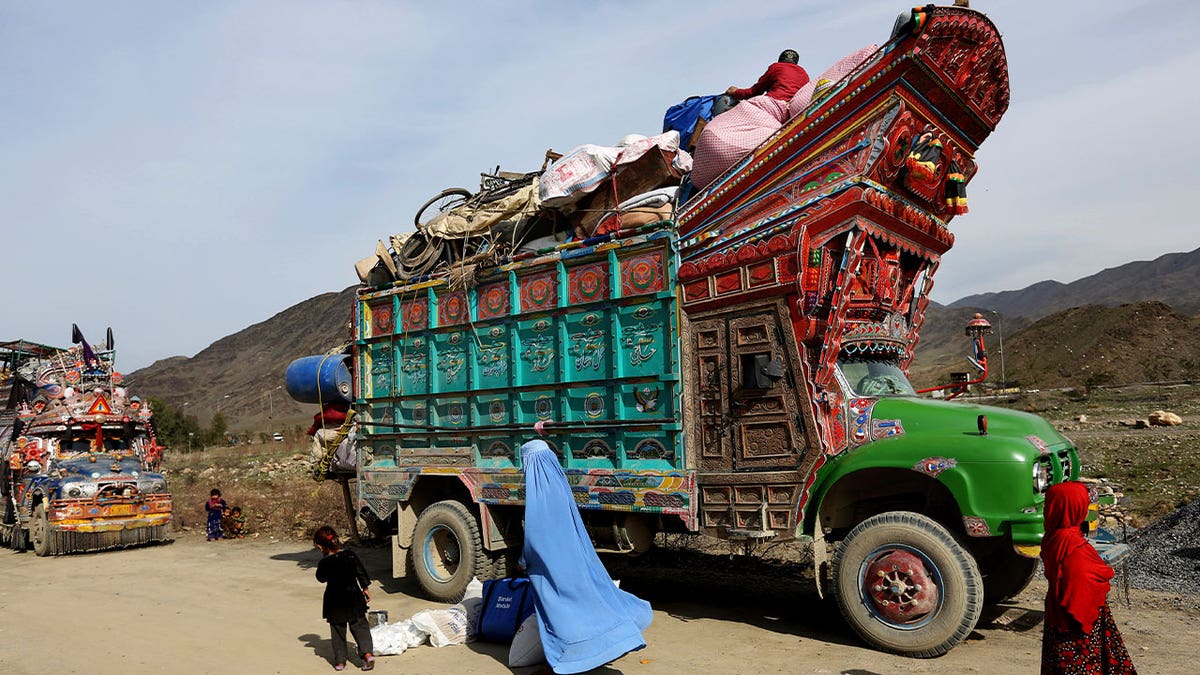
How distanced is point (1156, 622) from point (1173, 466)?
924 centimetres

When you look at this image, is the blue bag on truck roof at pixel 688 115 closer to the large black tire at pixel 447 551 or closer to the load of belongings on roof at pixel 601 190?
the load of belongings on roof at pixel 601 190

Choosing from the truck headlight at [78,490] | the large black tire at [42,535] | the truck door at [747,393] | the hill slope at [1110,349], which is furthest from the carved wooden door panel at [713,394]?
the hill slope at [1110,349]

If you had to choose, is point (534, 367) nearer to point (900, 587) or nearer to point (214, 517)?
point (900, 587)

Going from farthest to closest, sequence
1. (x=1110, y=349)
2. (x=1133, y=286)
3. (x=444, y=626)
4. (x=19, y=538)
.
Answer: (x=1133, y=286)
(x=1110, y=349)
(x=19, y=538)
(x=444, y=626)

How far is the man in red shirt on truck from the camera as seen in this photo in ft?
26.3

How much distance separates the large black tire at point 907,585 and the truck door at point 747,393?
89 cm

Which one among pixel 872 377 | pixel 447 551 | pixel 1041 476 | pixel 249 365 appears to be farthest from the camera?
pixel 249 365

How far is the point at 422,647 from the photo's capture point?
7.12 meters

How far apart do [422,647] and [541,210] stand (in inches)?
176

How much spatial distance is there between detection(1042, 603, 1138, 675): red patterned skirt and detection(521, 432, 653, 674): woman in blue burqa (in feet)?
A: 8.64

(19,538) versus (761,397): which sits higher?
(761,397)

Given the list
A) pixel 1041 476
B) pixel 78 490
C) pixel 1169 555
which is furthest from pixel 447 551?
pixel 78 490

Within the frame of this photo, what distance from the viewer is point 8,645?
299 inches

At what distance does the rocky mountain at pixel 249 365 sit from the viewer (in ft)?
338
